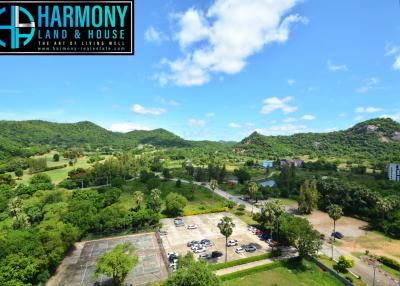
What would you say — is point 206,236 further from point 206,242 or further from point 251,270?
point 251,270

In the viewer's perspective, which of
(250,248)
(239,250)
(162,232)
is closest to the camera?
(239,250)

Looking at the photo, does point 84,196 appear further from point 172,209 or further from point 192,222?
point 192,222

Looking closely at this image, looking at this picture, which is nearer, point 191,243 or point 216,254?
point 216,254

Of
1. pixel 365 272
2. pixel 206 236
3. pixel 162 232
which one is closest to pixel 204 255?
pixel 206 236

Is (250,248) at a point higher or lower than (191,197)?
lower

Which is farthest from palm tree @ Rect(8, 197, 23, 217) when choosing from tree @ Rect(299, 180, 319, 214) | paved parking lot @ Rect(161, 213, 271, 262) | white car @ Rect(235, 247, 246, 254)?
tree @ Rect(299, 180, 319, 214)

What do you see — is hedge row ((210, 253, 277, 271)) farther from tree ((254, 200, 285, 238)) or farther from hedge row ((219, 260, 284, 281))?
tree ((254, 200, 285, 238))
